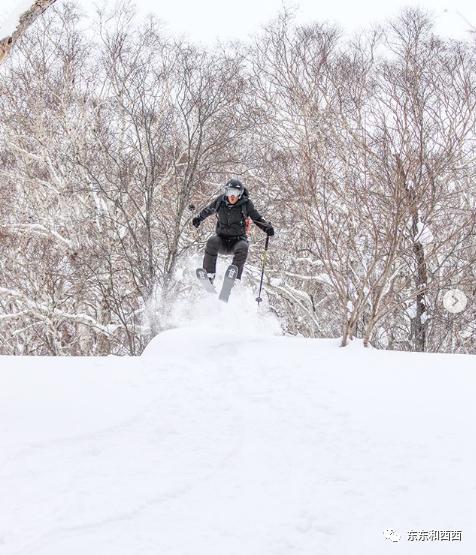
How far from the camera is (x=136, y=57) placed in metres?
12.8

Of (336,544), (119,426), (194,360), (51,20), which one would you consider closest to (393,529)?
(336,544)

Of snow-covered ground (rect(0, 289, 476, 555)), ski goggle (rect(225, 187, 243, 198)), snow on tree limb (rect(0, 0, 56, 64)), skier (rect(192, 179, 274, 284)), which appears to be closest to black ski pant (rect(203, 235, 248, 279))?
skier (rect(192, 179, 274, 284))

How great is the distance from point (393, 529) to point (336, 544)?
0.88ft

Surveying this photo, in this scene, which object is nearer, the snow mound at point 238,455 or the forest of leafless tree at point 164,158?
the snow mound at point 238,455

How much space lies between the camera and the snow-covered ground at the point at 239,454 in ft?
7.09

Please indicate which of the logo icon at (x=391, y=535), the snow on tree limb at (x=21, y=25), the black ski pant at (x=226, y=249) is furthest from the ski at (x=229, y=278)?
the logo icon at (x=391, y=535)

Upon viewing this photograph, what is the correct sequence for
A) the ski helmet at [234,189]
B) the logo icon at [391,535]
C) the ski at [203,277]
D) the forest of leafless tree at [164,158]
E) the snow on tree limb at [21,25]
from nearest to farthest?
the logo icon at [391,535] → the snow on tree limb at [21,25] → the ski helmet at [234,189] → the ski at [203,277] → the forest of leafless tree at [164,158]

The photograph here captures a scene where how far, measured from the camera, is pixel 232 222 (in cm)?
750

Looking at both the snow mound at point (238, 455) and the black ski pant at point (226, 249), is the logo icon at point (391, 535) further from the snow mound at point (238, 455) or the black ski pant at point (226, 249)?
the black ski pant at point (226, 249)

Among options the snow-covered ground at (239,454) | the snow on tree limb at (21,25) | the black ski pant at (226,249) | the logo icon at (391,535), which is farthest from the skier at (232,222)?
the logo icon at (391,535)

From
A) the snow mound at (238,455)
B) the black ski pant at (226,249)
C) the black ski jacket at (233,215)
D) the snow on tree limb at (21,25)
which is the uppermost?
the snow on tree limb at (21,25)

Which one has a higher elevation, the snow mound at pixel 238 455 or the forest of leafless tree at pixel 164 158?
the forest of leafless tree at pixel 164 158

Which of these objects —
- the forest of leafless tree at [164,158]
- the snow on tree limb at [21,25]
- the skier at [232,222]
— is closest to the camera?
the snow on tree limb at [21,25]

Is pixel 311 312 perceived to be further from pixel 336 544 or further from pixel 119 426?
pixel 336 544
